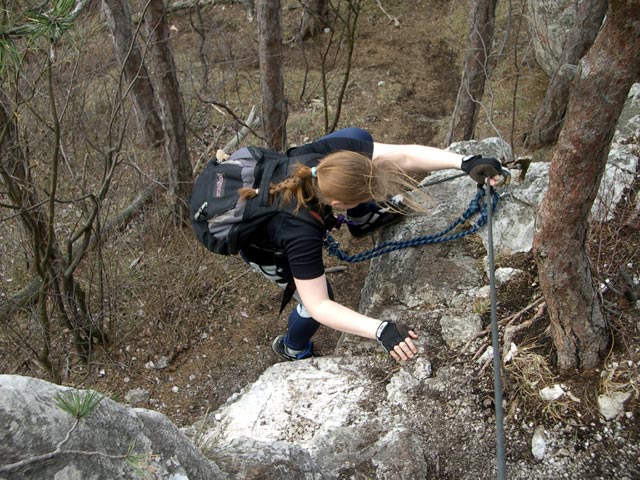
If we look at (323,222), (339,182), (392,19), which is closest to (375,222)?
(323,222)

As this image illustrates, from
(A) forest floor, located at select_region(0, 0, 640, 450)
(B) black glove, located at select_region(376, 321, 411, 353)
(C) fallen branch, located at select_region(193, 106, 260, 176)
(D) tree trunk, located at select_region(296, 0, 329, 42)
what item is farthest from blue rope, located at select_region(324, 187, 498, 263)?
(D) tree trunk, located at select_region(296, 0, 329, 42)

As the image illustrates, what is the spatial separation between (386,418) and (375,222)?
1666mm

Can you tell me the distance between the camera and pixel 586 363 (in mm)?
2604

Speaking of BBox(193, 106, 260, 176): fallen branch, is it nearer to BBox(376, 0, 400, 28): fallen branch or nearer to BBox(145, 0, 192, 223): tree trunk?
BBox(145, 0, 192, 223): tree trunk

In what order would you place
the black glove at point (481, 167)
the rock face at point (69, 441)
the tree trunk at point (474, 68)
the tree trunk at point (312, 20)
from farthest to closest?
the tree trunk at point (312, 20), the tree trunk at point (474, 68), the black glove at point (481, 167), the rock face at point (69, 441)

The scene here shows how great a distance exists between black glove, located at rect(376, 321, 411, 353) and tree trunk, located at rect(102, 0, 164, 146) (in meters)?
4.49

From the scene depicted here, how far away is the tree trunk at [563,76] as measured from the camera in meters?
4.86

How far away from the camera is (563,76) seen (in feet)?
15.5

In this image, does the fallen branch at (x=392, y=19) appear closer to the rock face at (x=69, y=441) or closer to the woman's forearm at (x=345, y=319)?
the woman's forearm at (x=345, y=319)

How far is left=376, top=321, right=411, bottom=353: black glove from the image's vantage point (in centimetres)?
240

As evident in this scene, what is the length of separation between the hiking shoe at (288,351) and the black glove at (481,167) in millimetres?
1649

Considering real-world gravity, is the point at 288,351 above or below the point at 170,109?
below

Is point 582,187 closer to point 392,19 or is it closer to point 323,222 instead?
point 323,222

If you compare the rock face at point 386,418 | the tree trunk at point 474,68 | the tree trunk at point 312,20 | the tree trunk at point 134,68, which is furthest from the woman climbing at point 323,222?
the tree trunk at point 312,20
